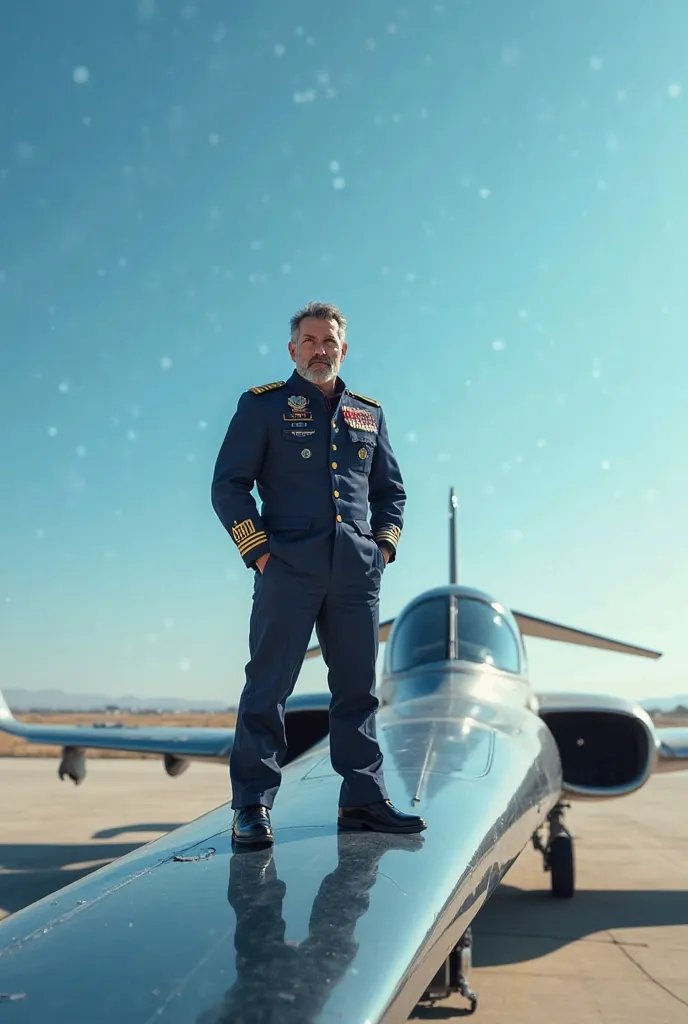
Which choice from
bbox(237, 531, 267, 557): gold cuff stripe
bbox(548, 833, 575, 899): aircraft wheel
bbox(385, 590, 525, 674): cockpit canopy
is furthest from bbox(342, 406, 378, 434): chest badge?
bbox(548, 833, 575, 899): aircraft wheel

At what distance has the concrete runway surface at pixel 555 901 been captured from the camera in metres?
4.30

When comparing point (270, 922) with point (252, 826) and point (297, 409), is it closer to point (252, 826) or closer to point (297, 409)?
point (252, 826)

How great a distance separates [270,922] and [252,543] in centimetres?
130

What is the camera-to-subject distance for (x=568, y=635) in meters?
10.4

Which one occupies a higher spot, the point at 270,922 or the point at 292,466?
the point at 292,466

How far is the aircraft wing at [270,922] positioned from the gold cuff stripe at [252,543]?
3.08 feet

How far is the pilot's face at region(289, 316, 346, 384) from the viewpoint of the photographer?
9.95 ft

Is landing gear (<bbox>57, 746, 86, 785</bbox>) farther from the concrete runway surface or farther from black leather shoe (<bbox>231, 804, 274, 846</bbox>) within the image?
black leather shoe (<bbox>231, 804, 274, 846</bbox>)

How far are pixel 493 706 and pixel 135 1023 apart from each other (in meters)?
4.88

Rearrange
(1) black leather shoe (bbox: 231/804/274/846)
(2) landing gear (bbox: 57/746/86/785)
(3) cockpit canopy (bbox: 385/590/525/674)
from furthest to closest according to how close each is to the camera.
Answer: (2) landing gear (bbox: 57/746/86/785) → (3) cockpit canopy (bbox: 385/590/525/674) → (1) black leather shoe (bbox: 231/804/274/846)

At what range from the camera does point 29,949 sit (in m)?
1.69

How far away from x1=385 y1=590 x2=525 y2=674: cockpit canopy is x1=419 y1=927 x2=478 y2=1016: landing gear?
10.5ft

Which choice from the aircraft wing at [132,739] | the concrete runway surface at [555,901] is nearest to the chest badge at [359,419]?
the concrete runway surface at [555,901]

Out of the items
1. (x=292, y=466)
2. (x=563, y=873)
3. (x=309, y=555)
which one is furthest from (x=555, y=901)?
(x=292, y=466)
